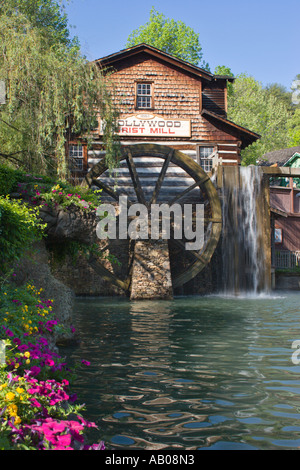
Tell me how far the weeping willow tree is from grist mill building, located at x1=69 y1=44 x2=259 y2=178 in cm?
373

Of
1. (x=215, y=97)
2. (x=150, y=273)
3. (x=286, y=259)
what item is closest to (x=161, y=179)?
(x=150, y=273)

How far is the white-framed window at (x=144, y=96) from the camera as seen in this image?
16.5 m

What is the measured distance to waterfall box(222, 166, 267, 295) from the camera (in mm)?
14586

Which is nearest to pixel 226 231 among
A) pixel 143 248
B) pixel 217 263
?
pixel 217 263

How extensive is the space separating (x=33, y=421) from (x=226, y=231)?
12622 millimetres

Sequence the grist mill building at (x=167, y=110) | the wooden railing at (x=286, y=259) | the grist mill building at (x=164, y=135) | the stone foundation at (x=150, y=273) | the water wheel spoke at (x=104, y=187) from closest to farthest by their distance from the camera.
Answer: the stone foundation at (x=150, y=273)
the water wheel spoke at (x=104, y=187)
the grist mill building at (x=164, y=135)
the grist mill building at (x=167, y=110)
the wooden railing at (x=286, y=259)

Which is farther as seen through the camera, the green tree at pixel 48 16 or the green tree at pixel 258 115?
the green tree at pixel 258 115

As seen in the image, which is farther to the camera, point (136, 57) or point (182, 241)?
point (136, 57)

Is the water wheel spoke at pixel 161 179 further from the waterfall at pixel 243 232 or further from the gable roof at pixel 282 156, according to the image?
the gable roof at pixel 282 156

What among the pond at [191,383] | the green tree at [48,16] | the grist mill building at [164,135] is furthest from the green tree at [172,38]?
the pond at [191,383]

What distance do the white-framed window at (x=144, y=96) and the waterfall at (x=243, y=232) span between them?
12.7ft

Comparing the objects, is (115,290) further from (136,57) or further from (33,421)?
(33,421)
